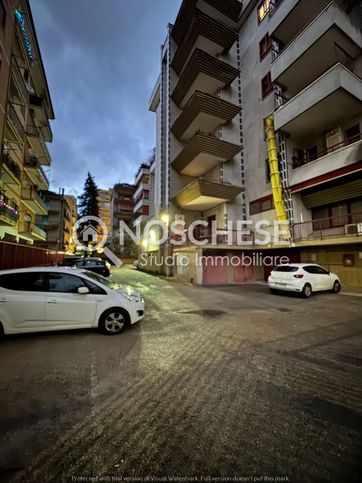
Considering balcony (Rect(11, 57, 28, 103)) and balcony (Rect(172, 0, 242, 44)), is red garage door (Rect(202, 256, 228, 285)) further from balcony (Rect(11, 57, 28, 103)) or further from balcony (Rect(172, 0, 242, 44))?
balcony (Rect(172, 0, 242, 44))

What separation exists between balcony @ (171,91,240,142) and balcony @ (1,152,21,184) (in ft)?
44.6

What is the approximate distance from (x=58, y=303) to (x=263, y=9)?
27507 millimetres

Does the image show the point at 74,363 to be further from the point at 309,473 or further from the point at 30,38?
the point at 30,38

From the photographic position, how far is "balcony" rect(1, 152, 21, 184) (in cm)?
1420

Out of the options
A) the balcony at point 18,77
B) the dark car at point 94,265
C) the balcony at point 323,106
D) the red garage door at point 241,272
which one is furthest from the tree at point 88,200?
the balcony at point 323,106

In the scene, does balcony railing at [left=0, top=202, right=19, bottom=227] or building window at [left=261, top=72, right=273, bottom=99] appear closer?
balcony railing at [left=0, top=202, right=19, bottom=227]

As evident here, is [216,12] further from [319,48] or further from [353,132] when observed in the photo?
[353,132]

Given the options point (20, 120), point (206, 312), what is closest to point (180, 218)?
point (206, 312)

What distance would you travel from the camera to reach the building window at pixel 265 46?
17453 millimetres

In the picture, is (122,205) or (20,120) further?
(122,205)

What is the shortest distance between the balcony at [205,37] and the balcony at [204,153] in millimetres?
9349

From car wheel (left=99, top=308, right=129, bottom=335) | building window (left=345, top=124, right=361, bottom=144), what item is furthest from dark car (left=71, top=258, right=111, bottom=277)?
building window (left=345, top=124, right=361, bottom=144)

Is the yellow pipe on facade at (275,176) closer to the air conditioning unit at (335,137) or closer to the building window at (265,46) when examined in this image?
the air conditioning unit at (335,137)

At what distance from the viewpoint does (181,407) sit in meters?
2.51
